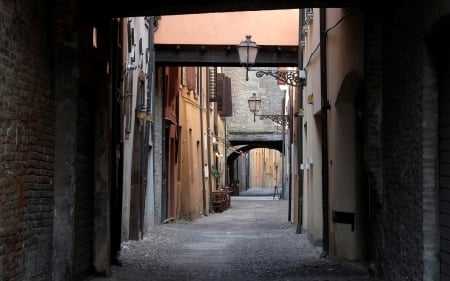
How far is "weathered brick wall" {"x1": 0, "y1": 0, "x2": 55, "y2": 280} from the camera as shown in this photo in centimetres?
674

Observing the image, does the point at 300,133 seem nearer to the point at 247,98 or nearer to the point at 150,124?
the point at 150,124

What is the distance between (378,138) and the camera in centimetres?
972

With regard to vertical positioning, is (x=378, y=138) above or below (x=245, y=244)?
above

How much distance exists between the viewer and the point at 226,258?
543 inches

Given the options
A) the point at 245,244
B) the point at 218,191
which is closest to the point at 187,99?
the point at 218,191

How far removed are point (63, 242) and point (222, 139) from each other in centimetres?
3356

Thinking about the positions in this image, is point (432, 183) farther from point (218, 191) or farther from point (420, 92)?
point (218, 191)

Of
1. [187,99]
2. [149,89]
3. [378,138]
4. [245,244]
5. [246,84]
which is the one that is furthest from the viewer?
[246,84]

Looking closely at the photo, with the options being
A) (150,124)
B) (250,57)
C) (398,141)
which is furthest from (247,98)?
(398,141)

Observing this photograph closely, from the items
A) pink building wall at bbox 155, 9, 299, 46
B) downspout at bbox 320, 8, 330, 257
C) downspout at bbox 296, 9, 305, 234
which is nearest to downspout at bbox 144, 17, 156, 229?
pink building wall at bbox 155, 9, 299, 46

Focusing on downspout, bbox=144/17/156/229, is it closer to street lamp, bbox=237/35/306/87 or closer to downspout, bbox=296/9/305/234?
street lamp, bbox=237/35/306/87

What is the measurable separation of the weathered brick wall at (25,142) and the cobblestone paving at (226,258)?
2642 millimetres

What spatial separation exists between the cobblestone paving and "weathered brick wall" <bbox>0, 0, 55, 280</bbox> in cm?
264

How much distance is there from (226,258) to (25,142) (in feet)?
23.2
